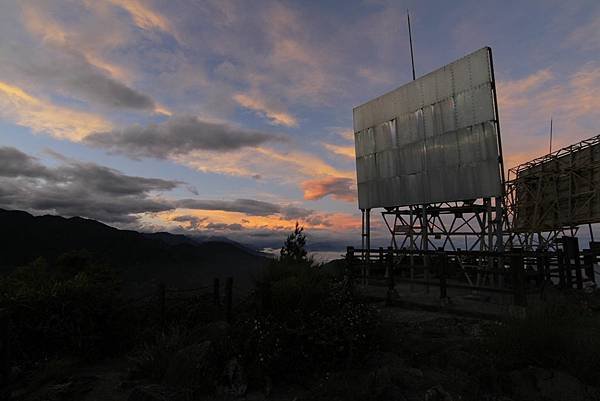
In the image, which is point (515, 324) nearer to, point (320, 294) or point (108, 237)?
point (320, 294)

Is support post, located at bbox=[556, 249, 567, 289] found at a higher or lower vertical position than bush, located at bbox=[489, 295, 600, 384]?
higher

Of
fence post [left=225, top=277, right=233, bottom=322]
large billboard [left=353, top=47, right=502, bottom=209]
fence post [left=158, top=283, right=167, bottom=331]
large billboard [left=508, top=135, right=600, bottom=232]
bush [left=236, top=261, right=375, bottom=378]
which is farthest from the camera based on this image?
large billboard [left=508, top=135, right=600, bottom=232]

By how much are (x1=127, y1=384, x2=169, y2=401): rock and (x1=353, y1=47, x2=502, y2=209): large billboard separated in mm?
13351

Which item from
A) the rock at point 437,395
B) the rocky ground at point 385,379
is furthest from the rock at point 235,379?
the rock at point 437,395

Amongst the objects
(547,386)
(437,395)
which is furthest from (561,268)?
(437,395)

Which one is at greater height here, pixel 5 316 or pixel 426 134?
pixel 426 134

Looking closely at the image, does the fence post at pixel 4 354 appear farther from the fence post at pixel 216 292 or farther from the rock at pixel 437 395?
the rock at pixel 437 395

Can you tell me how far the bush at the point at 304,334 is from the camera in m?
7.16

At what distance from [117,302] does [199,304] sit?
302 cm

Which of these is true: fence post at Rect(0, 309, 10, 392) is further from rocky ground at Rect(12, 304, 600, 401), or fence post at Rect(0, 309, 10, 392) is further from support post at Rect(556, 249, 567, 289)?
support post at Rect(556, 249, 567, 289)

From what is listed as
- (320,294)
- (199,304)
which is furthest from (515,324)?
(199,304)

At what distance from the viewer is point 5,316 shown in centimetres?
805

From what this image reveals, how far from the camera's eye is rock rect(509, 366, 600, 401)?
5.83 meters

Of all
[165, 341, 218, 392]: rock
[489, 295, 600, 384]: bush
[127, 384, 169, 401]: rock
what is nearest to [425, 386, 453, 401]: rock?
[489, 295, 600, 384]: bush
